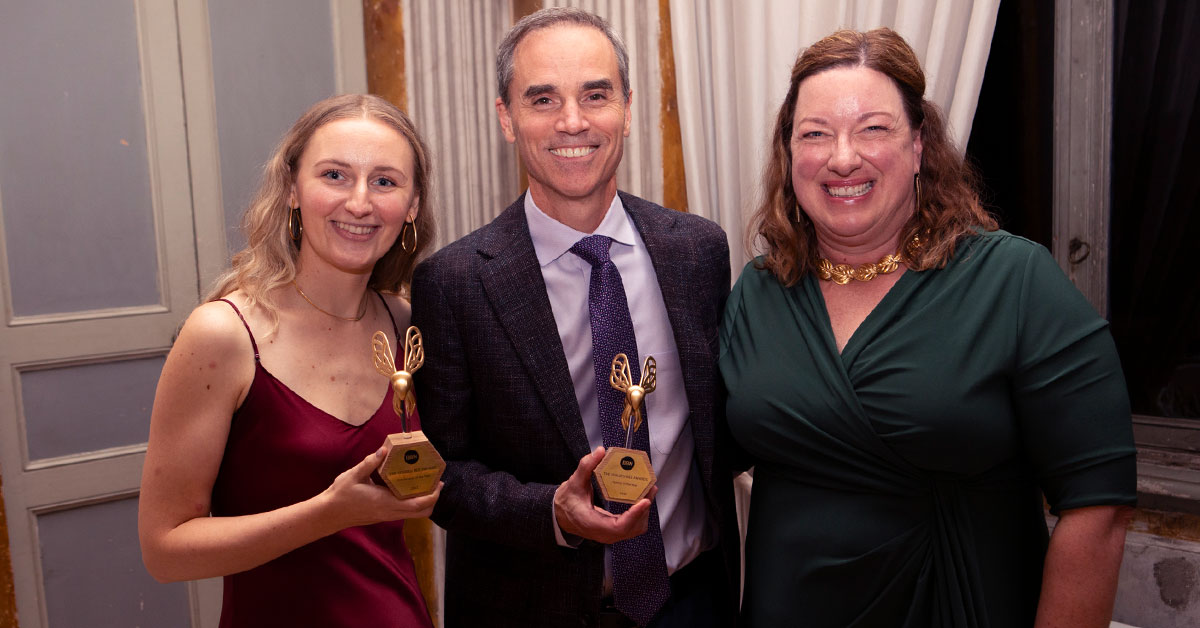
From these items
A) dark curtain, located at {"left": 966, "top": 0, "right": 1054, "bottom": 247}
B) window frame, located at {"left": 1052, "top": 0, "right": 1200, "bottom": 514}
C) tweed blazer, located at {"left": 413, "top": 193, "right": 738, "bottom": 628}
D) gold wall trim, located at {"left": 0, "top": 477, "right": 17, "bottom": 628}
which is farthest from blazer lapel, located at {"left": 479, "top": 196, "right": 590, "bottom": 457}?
gold wall trim, located at {"left": 0, "top": 477, "right": 17, "bottom": 628}

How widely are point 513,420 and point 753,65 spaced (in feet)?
5.17

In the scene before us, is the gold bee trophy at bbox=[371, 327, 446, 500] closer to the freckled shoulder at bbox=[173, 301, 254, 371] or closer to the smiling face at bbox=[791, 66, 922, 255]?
the freckled shoulder at bbox=[173, 301, 254, 371]

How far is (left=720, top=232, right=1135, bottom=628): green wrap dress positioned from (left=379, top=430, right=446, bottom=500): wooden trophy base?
0.55 m

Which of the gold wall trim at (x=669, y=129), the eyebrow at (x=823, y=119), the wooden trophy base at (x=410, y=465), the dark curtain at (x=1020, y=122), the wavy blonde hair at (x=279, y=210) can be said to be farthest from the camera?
the gold wall trim at (x=669, y=129)

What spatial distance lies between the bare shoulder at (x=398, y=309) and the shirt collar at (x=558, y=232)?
1.02 ft

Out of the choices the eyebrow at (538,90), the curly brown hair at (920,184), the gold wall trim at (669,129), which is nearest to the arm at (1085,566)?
the curly brown hair at (920,184)

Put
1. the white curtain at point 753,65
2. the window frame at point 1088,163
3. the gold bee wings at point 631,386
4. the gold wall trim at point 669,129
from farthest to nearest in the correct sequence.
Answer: the gold wall trim at point 669,129 → the window frame at point 1088,163 → the white curtain at point 753,65 → the gold bee wings at point 631,386

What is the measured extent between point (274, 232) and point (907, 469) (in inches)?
46.9

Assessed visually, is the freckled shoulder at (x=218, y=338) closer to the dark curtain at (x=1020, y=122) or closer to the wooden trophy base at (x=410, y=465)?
the wooden trophy base at (x=410, y=465)

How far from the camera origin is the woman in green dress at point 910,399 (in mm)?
1290

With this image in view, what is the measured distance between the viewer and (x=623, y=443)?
1448 millimetres

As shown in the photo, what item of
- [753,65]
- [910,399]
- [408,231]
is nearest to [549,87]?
[408,231]

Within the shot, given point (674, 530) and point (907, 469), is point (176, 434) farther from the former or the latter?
point (907, 469)

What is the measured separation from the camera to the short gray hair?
160 cm
